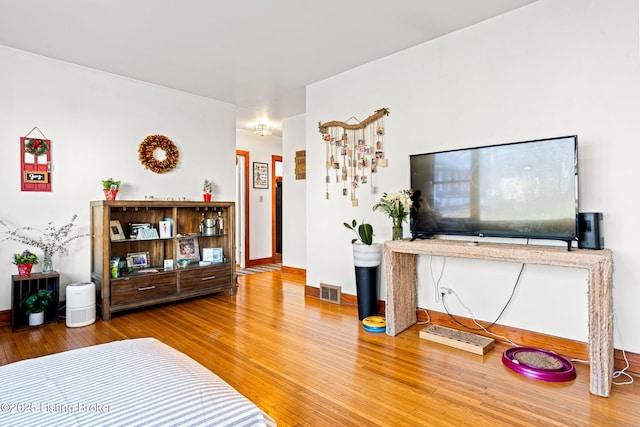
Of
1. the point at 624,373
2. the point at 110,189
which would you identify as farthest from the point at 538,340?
the point at 110,189

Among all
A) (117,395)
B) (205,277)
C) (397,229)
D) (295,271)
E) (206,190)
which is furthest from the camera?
(295,271)

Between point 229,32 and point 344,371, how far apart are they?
3.04 meters

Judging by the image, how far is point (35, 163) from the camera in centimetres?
365

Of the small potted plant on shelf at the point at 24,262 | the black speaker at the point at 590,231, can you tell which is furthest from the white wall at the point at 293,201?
the black speaker at the point at 590,231

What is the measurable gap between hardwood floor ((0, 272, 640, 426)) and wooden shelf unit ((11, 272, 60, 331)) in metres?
0.15

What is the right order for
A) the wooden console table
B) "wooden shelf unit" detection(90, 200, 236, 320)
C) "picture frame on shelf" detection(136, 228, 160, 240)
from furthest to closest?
"picture frame on shelf" detection(136, 228, 160, 240) < "wooden shelf unit" detection(90, 200, 236, 320) < the wooden console table

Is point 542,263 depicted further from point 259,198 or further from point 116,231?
point 259,198

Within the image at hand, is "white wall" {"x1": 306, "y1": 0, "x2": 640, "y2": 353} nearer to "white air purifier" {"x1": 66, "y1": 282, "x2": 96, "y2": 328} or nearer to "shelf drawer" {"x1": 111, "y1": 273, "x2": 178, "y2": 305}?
"shelf drawer" {"x1": 111, "y1": 273, "x2": 178, "y2": 305}

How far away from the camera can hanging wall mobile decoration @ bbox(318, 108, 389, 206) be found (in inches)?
153

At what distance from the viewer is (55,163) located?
12.4ft

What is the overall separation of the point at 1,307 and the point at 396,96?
14.7ft

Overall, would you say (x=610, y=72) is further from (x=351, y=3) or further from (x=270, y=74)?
(x=270, y=74)

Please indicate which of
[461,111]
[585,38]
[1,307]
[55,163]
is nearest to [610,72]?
[585,38]

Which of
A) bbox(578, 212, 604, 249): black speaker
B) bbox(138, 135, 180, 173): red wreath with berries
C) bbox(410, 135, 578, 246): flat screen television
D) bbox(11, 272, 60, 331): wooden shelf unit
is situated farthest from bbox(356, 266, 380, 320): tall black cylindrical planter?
bbox(11, 272, 60, 331): wooden shelf unit
